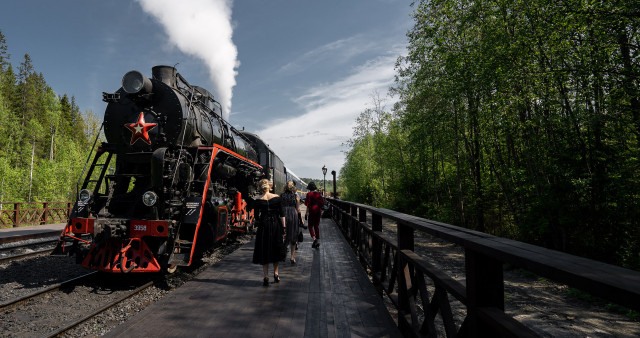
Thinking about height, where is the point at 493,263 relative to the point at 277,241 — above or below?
above

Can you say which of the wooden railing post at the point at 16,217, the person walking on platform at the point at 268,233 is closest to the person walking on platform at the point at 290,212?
the person walking on platform at the point at 268,233

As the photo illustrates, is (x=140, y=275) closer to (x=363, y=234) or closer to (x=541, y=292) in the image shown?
(x=363, y=234)

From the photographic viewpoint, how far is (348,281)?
4.54 metres

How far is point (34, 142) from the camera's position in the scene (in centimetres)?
2602

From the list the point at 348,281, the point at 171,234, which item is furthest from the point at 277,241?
the point at 171,234

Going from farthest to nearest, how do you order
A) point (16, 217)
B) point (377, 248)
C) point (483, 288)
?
point (16, 217) → point (377, 248) → point (483, 288)

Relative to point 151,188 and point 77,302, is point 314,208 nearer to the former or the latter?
point 151,188

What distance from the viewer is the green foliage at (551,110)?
595cm

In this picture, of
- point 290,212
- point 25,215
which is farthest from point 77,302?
point 25,215

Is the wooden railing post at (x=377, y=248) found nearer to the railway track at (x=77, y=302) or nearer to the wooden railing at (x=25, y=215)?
the railway track at (x=77, y=302)

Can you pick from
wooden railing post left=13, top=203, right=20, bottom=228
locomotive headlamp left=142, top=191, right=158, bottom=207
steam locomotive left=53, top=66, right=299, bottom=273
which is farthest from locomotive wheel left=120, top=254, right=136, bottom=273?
wooden railing post left=13, top=203, right=20, bottom=228

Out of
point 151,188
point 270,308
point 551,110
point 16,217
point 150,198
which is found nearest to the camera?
point 270,308

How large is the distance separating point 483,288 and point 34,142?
35.2 m

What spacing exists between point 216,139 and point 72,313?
4.31 metres
